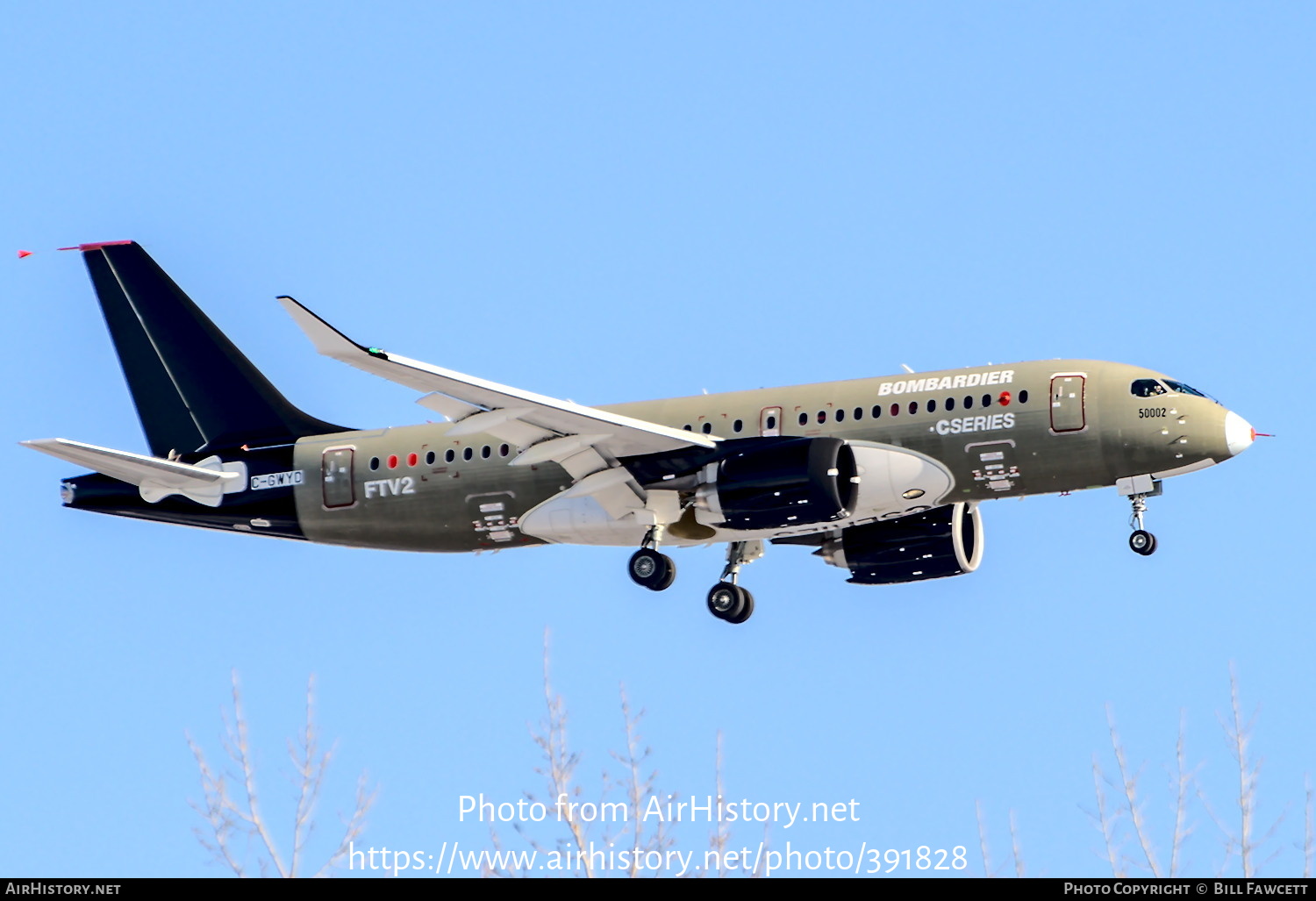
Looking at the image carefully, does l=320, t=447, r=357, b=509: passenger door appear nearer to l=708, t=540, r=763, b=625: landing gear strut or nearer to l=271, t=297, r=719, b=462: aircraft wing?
l=271, t=297, r=719, b=462: aircraft wing

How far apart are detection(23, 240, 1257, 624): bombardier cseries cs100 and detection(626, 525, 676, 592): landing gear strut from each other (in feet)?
0.19

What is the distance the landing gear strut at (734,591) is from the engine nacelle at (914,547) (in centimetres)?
221

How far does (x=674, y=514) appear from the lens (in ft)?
154

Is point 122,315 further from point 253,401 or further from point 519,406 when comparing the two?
point 519,406

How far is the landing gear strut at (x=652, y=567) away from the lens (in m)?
46.5

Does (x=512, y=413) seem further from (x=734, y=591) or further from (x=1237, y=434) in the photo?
(x=1237, y=434)

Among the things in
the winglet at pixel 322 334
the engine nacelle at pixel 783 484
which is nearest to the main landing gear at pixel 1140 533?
the engine nacelle at pixel 783 484

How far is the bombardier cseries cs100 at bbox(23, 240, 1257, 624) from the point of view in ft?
144

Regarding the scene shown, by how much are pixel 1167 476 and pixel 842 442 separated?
25.1 feet

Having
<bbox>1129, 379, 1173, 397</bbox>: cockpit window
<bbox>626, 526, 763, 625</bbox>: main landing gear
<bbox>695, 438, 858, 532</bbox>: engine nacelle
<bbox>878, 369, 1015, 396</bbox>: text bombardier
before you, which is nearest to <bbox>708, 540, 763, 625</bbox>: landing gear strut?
<bbox>626, 526, 763, 625</bbox>: main landing gear
